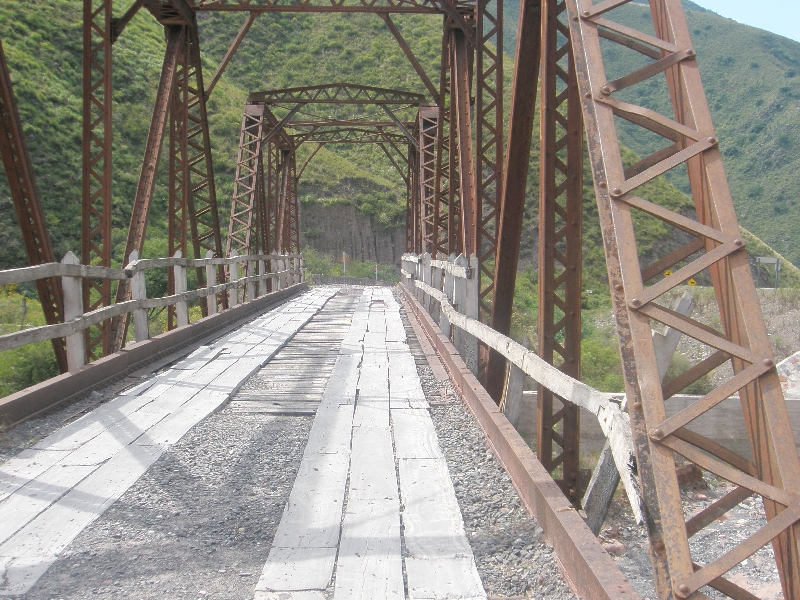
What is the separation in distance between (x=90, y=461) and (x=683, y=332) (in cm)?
353

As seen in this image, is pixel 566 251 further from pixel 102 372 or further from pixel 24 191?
pixel 24 191

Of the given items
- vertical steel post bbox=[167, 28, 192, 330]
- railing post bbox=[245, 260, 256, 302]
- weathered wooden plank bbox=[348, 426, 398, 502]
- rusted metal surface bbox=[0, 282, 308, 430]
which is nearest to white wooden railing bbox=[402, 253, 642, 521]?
weathered wooden plank bbox=[348, 426, 398, 502]

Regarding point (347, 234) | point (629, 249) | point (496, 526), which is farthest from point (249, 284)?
point (347, 234)

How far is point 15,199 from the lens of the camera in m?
7.00

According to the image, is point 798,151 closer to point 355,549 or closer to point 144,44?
point 144,44

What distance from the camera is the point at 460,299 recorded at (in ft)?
27.4

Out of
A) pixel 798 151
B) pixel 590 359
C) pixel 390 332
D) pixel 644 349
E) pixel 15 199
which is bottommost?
pixel 590 359

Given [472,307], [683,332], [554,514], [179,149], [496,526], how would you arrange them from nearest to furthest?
[683,332] → [554,514] → [496,526] → [472,307] → [179,149]

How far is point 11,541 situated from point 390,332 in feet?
27.4

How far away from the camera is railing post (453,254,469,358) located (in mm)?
8156

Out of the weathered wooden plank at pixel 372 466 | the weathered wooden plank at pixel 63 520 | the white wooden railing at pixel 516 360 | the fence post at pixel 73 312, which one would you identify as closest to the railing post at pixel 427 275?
the white wooden railing at pixel 516 360

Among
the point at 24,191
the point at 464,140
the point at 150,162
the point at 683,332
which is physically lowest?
the point at 683,332

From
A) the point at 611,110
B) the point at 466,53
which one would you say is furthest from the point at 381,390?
the point at 466,53

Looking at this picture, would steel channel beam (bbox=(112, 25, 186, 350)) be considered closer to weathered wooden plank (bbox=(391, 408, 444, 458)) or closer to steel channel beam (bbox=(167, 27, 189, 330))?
steel channel beam (bbox=(167, 27, 189, 330))
